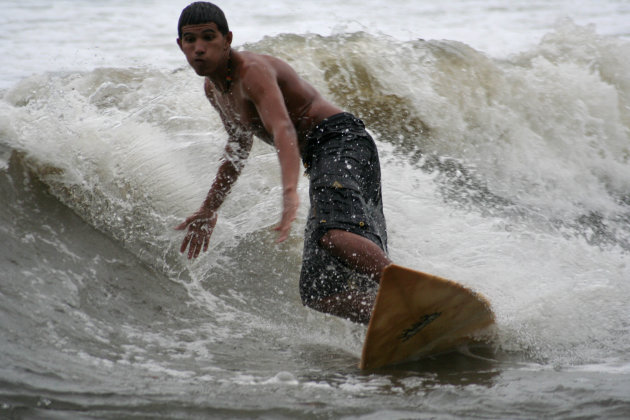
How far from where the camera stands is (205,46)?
290 centimetres

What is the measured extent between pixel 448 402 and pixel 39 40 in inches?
392

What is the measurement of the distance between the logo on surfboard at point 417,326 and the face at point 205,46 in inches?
54.2

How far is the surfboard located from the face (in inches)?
46.9

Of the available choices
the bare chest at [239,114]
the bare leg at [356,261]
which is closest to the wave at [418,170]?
the bare leg at [356,261]

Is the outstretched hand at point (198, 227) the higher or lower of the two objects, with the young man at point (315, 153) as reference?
lower

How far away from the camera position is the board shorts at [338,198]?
2.83 meters

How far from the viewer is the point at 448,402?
2184 mm

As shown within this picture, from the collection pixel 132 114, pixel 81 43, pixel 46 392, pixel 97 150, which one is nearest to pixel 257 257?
pixel 97 150

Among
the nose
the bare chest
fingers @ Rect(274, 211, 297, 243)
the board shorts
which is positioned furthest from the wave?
the nose

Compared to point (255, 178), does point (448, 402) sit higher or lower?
lower

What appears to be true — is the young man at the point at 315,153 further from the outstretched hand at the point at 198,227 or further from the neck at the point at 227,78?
the outstretched hand at the point at 198,227

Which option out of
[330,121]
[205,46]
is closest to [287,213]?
[330,121]

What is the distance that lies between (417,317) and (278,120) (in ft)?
3.20

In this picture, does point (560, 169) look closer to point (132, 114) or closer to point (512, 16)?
point (132, 114)
